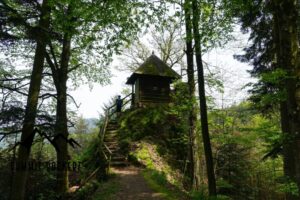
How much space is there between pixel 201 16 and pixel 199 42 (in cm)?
92

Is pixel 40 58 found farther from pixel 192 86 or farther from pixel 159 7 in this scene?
pixel 192 86

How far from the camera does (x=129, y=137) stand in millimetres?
19734

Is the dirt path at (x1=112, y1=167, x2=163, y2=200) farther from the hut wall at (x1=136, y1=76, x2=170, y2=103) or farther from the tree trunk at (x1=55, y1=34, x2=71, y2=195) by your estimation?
the hut wall at (x1=136, y1=76, x2=170, y2=103)

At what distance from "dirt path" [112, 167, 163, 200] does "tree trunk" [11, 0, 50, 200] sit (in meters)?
3.69

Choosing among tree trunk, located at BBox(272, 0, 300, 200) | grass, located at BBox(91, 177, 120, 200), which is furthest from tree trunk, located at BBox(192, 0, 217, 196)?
tree trunk, located at BBox(272, 0, 300, 200)

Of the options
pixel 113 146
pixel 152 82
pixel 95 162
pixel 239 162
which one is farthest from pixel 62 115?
pixel 152 82

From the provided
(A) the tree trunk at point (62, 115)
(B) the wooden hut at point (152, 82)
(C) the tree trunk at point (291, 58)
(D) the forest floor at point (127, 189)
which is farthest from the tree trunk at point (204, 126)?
(B) the wooden hut at point (152, 82)

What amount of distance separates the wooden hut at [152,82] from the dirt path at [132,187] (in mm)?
8616

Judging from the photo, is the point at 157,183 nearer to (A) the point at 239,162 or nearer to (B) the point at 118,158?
(B) the point at 118,158

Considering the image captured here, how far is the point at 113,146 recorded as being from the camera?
752 inches

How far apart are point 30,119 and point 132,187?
221 inches

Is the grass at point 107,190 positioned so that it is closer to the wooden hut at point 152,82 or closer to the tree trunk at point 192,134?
the tree trunk at point 192,134

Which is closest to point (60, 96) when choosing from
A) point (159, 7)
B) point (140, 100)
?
point (159, 7)

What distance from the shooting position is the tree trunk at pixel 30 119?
8.88 m
